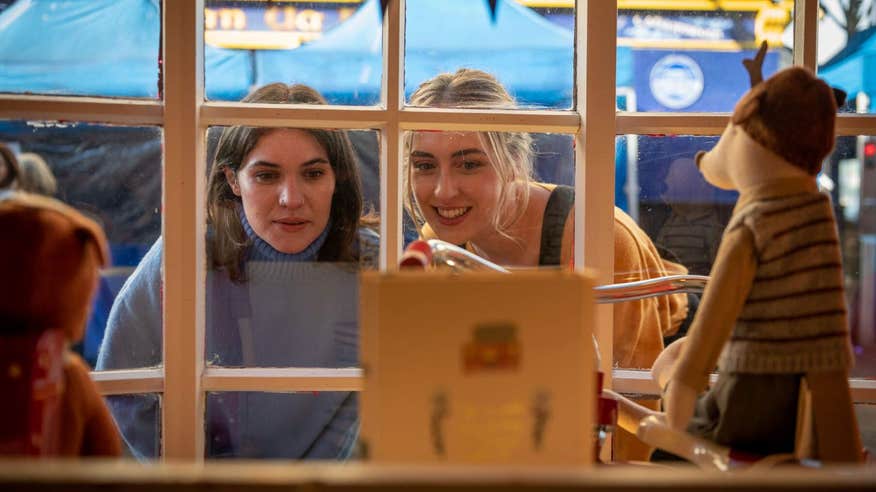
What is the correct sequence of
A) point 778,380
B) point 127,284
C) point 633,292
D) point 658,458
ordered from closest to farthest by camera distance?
point 778,380
point 633,292
point 658,458
point 127,284

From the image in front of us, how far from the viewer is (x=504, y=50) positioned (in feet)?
6.06

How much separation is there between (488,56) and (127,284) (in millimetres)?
931

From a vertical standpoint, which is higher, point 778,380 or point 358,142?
point 358,142

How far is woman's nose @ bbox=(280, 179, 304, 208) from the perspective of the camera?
5.96 ft

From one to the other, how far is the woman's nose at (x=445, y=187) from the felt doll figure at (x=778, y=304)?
773mm

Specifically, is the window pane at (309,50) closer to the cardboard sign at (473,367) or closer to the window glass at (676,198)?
the window glass at (676,198)

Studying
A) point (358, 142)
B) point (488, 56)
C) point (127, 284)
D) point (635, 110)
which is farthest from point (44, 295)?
point (635, 110)

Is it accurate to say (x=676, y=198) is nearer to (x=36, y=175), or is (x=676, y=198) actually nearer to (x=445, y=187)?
(x=445, y=187)

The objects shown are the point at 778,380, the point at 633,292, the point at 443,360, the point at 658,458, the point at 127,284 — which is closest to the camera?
the point at 443,360

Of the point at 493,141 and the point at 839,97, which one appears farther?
the point at 493,141

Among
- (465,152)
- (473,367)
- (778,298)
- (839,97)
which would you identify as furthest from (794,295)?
(465,152)

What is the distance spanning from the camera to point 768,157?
1160mm

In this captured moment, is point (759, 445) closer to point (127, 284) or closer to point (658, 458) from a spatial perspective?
point (658, 458)

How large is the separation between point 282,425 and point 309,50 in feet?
2.74
